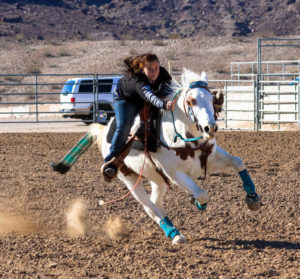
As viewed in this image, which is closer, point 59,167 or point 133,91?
point 133,91

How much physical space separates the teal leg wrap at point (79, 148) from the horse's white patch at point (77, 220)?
0.53 meters

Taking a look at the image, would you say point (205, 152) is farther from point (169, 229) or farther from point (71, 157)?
point (71, 157)

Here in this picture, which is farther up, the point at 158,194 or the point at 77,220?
the point at 158,194

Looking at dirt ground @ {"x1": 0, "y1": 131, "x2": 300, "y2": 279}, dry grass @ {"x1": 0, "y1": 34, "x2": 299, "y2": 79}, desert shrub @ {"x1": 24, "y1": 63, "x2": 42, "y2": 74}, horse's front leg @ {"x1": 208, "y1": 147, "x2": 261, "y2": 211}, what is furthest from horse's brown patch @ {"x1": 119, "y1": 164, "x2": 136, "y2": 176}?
desert shrub @ {"x1": 24, "y1": 63, "x2": 42, "y2": 74}

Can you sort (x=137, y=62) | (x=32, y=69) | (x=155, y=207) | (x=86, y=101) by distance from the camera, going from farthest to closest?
1. (x=32, y=69)
2. (x=86, y=101)
3. (x=155, y=207)
4. (x=137, y=62)

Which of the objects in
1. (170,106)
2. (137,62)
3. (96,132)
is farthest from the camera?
(96,132)

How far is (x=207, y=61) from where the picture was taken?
1745 inches

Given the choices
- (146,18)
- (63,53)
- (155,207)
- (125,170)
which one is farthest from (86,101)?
(146,18)

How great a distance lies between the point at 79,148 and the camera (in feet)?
22.9

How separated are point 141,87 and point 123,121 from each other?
0.44 metres

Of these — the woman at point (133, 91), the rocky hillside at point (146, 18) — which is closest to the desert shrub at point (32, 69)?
the rocky hillside at point (146, 18)

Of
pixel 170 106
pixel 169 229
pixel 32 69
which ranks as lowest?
pixel 32 69

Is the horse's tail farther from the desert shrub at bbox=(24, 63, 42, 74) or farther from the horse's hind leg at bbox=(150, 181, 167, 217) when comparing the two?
the desert shrub at bbox=(24, 63, 42, 74)

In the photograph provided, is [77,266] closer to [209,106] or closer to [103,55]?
[209,106]
